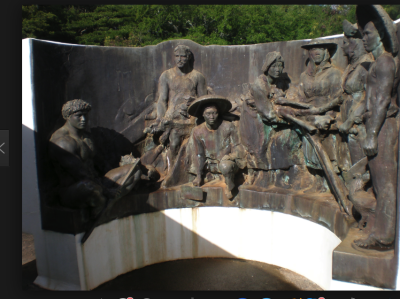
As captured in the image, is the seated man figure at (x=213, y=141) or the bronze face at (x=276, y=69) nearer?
the bronze face at (x=276, y=69)

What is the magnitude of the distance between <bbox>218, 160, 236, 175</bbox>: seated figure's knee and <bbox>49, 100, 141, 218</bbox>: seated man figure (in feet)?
5.67

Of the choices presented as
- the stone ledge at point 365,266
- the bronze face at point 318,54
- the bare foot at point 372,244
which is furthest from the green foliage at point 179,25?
the stone ledge at point 365,266

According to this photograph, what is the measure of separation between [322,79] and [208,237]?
338 centimetres

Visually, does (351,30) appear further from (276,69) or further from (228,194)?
(228,194)

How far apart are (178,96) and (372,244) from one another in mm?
4212

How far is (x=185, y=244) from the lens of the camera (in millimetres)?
6418

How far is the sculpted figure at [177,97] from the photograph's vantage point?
650 centimetres

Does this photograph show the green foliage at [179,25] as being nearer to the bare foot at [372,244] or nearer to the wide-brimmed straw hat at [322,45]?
the wide-brimmed straw hat at [322,45]

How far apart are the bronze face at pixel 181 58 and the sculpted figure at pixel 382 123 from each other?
11.4 ft

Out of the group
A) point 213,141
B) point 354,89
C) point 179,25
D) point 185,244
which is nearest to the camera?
point 354,89

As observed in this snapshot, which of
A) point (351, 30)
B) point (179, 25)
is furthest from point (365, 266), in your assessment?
point (179, 25)

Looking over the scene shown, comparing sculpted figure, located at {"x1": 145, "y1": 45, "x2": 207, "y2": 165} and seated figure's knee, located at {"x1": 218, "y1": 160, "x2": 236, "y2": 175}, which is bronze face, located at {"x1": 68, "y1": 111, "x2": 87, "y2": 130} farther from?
seated figure's knee, located at {"x1": 218, "y1": 160, "x2": 236, "y2": 175}

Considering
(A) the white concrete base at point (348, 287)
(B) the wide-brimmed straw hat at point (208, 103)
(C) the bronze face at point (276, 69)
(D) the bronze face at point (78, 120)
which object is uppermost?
(C) the bronze face at point (276, 69)

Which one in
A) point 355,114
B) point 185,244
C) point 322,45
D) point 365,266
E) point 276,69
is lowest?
point 185,244
